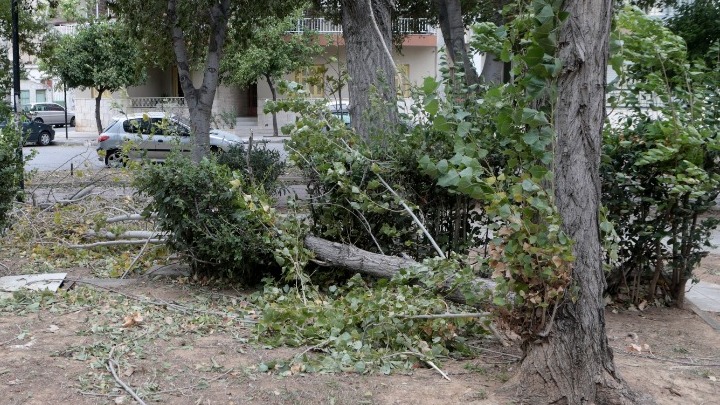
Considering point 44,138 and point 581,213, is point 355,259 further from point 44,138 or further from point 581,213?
point 44,138

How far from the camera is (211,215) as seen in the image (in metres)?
7.10

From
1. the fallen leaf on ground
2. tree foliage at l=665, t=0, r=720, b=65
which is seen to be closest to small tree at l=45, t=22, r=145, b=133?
tree foliage at l=665, t=0, r=720, b=65

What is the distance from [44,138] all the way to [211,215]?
29.5m

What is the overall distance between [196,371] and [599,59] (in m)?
3.09

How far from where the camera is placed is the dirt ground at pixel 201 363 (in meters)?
4.61

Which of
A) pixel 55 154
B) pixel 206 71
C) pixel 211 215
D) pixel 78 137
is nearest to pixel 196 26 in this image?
pixel 206 71

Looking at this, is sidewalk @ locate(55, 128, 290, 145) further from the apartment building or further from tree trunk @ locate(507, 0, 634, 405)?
tree trunk @ locate(507, 0, 634, 405)

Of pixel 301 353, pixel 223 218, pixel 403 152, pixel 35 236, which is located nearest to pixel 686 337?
pixel 403 152

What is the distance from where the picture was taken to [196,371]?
4.95 m

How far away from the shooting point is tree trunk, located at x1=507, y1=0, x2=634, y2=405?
448 centimetres

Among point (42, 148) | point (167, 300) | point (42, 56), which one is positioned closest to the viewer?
point (167, 300)

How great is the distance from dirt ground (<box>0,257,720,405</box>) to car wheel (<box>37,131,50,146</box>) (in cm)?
2916

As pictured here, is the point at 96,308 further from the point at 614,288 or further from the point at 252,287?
the point at 614,288

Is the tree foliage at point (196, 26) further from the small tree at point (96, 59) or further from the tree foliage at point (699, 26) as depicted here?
the small tree at point (96, 59)
